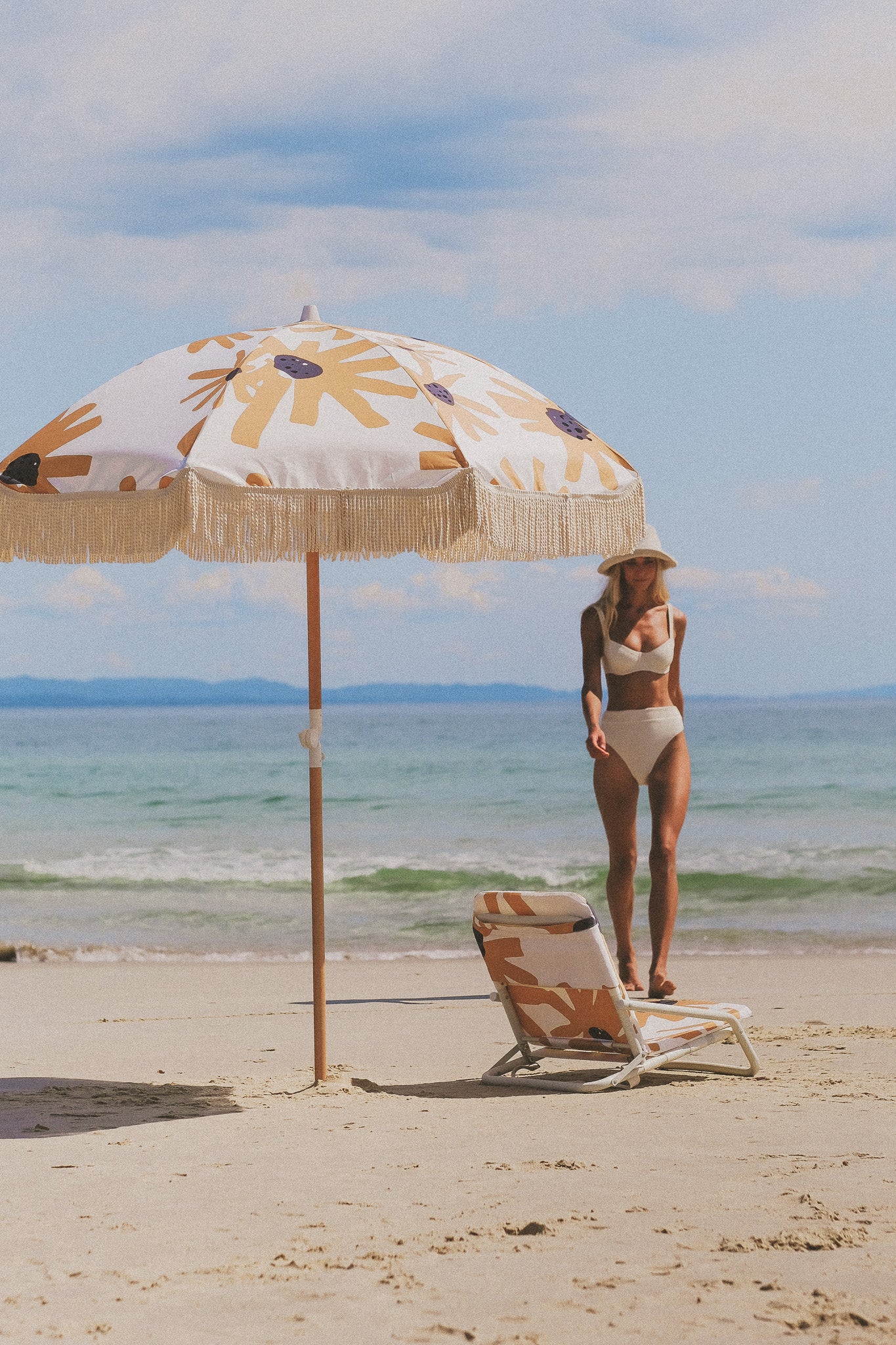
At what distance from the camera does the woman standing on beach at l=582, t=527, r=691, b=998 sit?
656cm

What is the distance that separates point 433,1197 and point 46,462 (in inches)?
102

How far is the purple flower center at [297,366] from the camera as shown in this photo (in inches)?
187

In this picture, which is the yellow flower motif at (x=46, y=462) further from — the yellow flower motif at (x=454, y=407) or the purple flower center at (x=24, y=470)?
the yellow flower motif at (x=454, y=407)

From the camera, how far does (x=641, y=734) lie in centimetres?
→ 657

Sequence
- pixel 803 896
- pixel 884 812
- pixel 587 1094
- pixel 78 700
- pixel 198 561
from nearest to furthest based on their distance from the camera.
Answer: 1. pixel 198 561
2. pixel 587 1094
3. pixel 803 896
4. pixel 884 812
5. pixel 78 700

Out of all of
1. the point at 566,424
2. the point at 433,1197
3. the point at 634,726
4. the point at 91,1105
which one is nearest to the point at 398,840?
the point at 634,726

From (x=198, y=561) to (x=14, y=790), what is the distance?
34.5 m

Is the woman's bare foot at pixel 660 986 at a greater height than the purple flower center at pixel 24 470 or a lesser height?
lesser

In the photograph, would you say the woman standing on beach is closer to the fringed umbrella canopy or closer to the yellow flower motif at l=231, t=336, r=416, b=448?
the fringed umbrella canopy

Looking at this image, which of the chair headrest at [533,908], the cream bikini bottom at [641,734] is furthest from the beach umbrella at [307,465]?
the cream bikini bottom at [641,734]

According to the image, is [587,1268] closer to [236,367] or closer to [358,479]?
[358,479]

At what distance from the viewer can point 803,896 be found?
46.9ft

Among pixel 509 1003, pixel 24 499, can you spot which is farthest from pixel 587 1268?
pixel 24 499

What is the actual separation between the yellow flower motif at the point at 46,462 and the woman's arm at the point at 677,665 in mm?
3088
